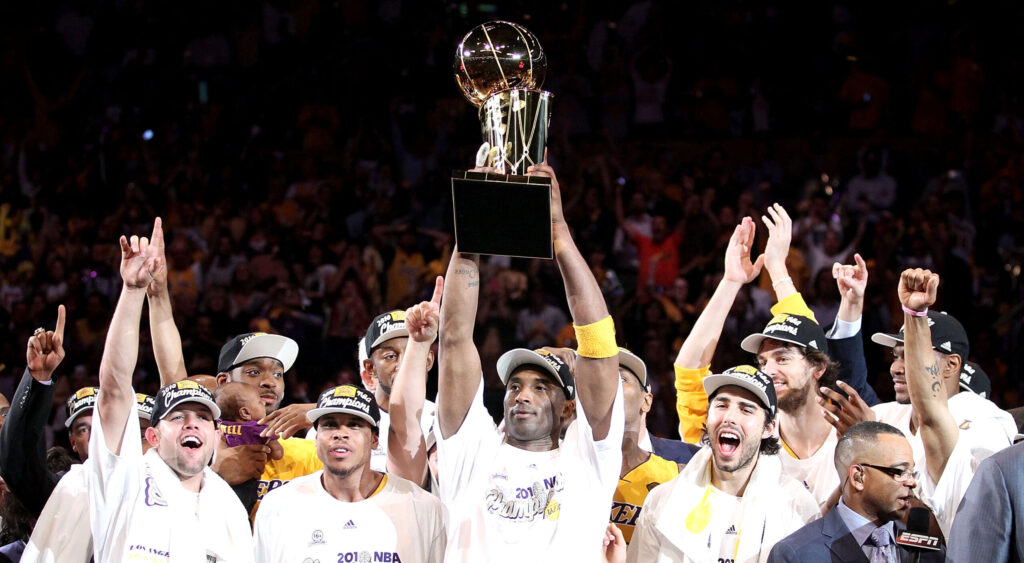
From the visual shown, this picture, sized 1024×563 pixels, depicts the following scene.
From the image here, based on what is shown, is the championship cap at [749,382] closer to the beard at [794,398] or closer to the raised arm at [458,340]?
the beard at [794,398]

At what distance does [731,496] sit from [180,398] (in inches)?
90.2

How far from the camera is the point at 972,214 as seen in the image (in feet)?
34.7

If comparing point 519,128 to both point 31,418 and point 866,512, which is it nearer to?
point 866,512

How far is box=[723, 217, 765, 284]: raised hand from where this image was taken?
5809mm

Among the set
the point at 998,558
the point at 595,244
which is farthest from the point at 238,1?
the point at 998,558

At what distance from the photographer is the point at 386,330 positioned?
5703 millimetres

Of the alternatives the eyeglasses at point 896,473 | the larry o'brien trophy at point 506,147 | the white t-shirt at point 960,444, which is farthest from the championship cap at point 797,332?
the larry o'brien trophy at point 506,147

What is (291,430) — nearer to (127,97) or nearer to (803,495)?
(803,495)

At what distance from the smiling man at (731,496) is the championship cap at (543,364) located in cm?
60

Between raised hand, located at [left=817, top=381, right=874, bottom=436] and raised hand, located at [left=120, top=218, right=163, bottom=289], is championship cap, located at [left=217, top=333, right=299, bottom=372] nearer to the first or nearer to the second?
raised hand, located at [left=120, top=218, right=163, bottom=289]

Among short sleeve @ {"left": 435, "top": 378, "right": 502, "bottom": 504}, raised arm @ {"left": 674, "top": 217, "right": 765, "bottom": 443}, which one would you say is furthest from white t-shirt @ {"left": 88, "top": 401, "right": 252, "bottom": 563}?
raised arm @ {"left": 674, "top": 217, "right": 765, "bottom": 443}

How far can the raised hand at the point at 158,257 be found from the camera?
4931mm

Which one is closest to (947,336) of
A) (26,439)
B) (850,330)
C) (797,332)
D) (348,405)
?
(850,330)

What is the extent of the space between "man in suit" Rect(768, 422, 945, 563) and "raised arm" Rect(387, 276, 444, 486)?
1542 millimetres
